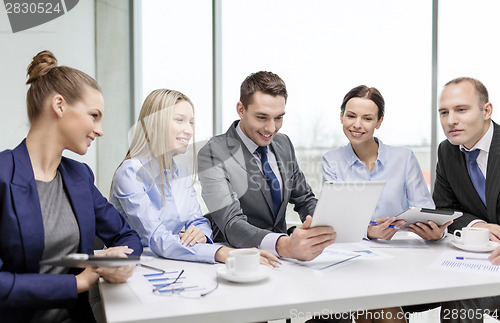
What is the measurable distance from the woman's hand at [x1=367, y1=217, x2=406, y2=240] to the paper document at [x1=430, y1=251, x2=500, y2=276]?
23 centimetres

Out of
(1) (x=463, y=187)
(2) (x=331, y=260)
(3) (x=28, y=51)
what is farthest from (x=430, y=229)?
(3) (x=28, y=51)

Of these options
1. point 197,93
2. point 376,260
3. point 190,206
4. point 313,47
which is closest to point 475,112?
point 376,260

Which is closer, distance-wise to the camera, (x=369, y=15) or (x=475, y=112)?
(x=475, y=112)

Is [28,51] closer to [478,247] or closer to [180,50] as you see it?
[180,50]

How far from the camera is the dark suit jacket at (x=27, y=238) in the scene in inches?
44.1

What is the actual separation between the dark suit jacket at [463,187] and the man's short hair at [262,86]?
97cm

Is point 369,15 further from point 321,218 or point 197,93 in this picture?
point 321,218

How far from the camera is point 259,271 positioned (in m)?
1.21

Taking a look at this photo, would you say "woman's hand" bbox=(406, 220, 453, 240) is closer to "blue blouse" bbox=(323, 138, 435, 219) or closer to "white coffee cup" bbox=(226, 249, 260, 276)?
"blue blouse" bbox=(323, 138, 435, 219)

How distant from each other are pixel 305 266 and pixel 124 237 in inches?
27.6

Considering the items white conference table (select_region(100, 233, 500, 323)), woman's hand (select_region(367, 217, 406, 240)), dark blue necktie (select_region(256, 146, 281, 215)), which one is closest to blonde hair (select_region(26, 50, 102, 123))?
white conference table (select_region(100, 233, 500, 323))

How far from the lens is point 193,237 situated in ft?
5.21

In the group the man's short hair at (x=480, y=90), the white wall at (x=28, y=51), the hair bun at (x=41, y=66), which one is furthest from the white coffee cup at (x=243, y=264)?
the white wall at (x=28, y=51)

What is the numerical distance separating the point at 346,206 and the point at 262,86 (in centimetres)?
97
